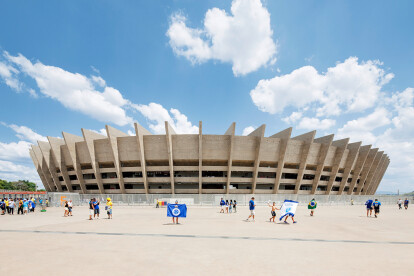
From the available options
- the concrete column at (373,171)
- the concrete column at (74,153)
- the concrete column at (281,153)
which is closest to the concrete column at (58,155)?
the concrete column at (74,153)

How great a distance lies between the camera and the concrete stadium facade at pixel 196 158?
129ft

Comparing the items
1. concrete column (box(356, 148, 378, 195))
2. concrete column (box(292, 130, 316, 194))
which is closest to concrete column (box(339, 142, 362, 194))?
concrete column (box(356, 148, 378, 195))

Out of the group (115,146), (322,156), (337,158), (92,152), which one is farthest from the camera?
(337,158)

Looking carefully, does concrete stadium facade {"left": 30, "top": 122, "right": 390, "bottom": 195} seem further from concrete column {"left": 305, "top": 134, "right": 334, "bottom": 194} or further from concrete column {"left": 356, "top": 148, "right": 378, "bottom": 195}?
concrete column {"left": 356, "top": 148, "right": 378, "bottom": 195}

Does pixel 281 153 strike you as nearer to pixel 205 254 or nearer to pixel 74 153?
pixel 205 254

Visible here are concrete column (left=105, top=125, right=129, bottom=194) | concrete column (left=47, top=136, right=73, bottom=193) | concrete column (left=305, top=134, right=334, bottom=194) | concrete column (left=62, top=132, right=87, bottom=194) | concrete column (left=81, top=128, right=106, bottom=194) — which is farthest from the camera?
concrete column (left=47, top=136, right=73, bottom=193)

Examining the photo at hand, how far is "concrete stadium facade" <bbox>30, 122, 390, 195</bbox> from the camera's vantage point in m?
39.2

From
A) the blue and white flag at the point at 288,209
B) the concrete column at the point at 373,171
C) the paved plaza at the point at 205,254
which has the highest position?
the concrete column at the point at 373,171

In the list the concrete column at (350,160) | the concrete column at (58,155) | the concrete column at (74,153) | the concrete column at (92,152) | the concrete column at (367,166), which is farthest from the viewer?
the concrete column at (367,166)

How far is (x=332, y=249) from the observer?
7.66 m

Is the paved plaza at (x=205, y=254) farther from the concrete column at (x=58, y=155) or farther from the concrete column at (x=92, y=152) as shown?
the concrete column at (x=58, y=155)

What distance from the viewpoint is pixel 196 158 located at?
39.4m

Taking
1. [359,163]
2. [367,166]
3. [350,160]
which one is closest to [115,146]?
[350,160]

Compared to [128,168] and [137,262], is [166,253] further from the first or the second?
[128,168]
